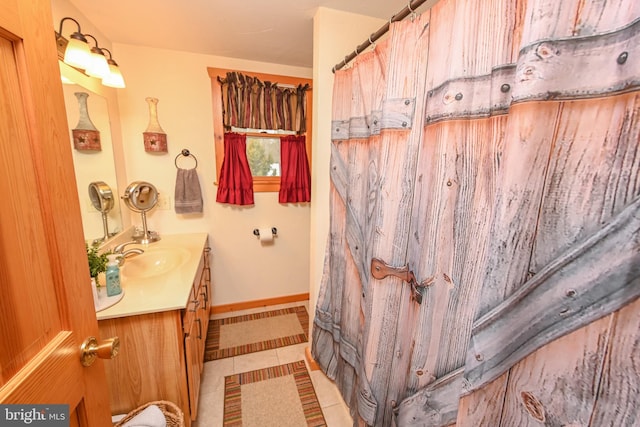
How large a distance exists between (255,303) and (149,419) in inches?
62.6

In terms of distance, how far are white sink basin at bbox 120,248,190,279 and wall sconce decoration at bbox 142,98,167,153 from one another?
0.82 m

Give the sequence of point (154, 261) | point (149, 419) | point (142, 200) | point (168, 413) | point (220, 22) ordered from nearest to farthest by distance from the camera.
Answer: point (149, 419)
point (168, 413)
point (220, 22)
point (154, 261)
point (142, 200)

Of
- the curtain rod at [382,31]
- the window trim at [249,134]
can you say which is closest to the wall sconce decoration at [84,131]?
the window trim at [249,134]

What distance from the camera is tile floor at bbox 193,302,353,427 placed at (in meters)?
1.55

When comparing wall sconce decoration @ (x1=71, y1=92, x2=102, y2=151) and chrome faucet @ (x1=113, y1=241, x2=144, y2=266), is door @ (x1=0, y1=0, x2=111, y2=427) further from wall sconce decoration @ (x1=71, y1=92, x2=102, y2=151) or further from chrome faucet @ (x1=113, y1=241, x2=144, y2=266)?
wall sconce decoration @ (x1=71, y1=92, x2=102, y2=151)

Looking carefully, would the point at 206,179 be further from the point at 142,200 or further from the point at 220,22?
the point at 220,22

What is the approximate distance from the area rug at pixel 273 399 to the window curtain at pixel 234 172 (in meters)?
1.39

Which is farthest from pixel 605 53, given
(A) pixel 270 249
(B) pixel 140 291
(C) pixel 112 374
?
(A) pixel 270 249

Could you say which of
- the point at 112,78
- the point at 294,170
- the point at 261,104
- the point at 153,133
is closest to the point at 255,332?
the point at 294,170

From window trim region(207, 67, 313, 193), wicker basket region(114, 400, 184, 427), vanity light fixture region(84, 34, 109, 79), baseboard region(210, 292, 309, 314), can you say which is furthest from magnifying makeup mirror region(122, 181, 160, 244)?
wicker basket region(114, 400, 184, 427)

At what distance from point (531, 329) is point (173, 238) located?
235 cm

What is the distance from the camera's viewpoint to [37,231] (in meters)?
0.54

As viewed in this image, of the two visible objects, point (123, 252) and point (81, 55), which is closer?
point (81, 55)

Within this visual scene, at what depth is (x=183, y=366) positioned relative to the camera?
1.27 metres
